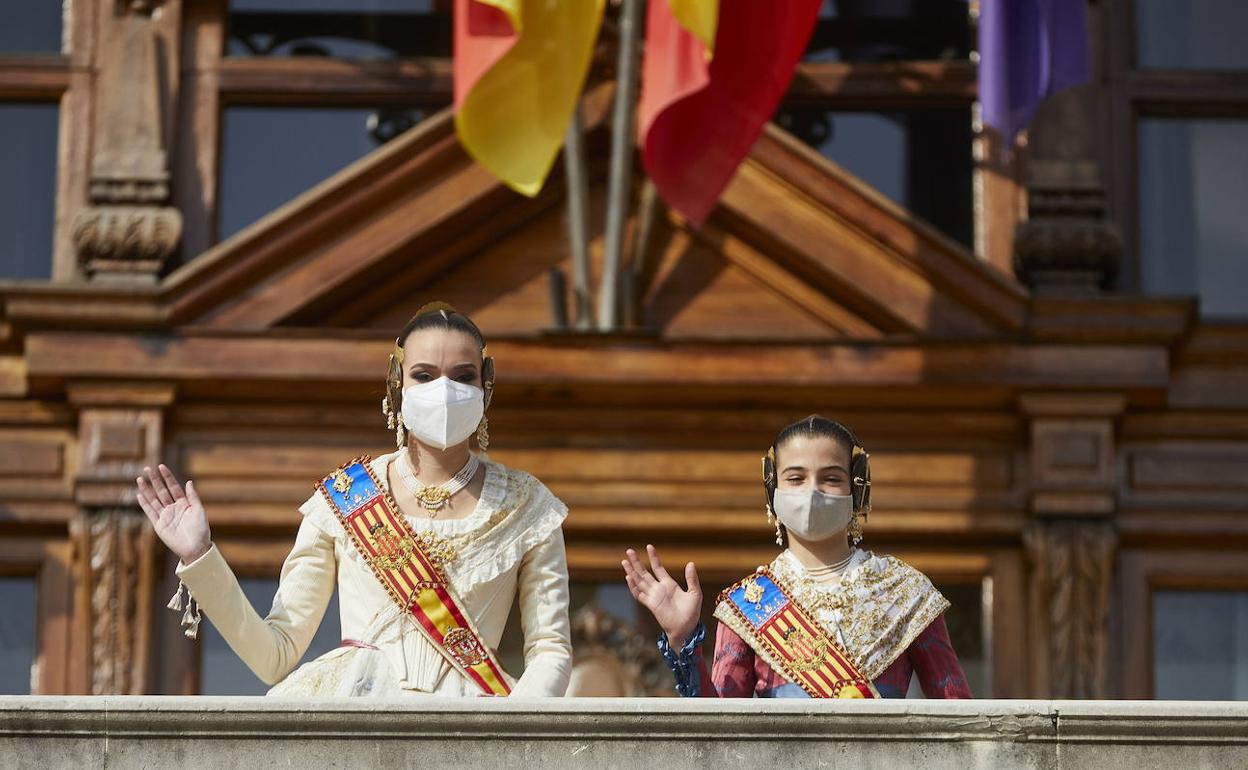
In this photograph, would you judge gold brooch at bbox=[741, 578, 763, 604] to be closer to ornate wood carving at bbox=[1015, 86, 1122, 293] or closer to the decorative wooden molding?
the decorative wooden molding

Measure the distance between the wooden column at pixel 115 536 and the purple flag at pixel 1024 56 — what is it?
3606mm

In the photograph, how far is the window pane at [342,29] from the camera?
44.5 ft

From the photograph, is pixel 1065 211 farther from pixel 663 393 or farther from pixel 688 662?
pixel 688 662

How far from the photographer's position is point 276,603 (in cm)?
838

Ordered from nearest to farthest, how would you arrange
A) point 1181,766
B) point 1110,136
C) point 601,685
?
point 1181,766 < point 601,685 < point 1110,136

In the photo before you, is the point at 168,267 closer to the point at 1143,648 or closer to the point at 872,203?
the point at 872,203

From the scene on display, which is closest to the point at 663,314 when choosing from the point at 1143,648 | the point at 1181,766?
the point at 1143,648

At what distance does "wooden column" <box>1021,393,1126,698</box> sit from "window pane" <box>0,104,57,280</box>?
4.28 metres

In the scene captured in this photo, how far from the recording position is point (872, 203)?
12844 millimetres

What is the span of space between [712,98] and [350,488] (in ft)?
14.2

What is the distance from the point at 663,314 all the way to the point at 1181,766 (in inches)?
233

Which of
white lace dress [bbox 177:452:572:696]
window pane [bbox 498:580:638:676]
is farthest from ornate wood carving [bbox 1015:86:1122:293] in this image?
white lace dress [bbox 177:452:572:696]

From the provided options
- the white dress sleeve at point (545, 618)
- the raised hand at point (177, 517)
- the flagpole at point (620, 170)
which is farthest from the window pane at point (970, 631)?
the raised hand at point (177, 517)

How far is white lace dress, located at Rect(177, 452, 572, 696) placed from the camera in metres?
8.17
